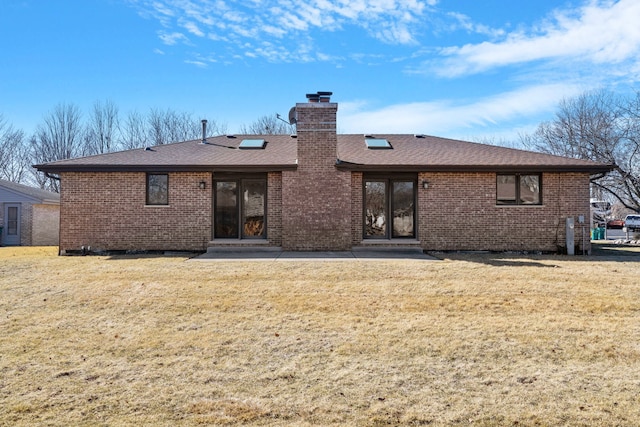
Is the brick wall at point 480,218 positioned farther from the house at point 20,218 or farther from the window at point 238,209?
the house at point 20,218

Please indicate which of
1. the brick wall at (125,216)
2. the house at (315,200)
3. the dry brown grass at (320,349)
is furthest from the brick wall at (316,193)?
the dry brown grass at (320,349)

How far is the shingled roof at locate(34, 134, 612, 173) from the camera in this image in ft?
41.1

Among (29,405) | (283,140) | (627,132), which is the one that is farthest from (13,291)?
(627,132)

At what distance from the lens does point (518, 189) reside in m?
12.9

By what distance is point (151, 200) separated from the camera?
507 inches

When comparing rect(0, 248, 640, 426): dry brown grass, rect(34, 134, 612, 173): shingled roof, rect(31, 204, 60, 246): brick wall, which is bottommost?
rect(0, 248, 640, 426): dry brown grass

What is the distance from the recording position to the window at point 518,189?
42.3 feet

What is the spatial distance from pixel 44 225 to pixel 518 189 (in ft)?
72.8

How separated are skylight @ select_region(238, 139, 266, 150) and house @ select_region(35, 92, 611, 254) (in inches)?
76.9

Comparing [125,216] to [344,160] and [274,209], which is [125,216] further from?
[344,160]

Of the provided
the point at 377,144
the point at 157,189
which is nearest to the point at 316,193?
the point at 377,144

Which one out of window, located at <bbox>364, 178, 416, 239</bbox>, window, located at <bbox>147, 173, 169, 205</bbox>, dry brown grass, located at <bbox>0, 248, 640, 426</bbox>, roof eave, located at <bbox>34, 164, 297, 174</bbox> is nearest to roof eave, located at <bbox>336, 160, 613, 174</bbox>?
window, located at <bbox>364, 178, 416, 239</bbox>

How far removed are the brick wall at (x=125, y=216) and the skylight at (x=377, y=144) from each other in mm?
6295

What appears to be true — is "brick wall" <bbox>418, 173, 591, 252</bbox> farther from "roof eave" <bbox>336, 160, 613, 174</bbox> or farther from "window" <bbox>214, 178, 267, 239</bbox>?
"window" <bbox>214, 178, 267, 239</bbox>
